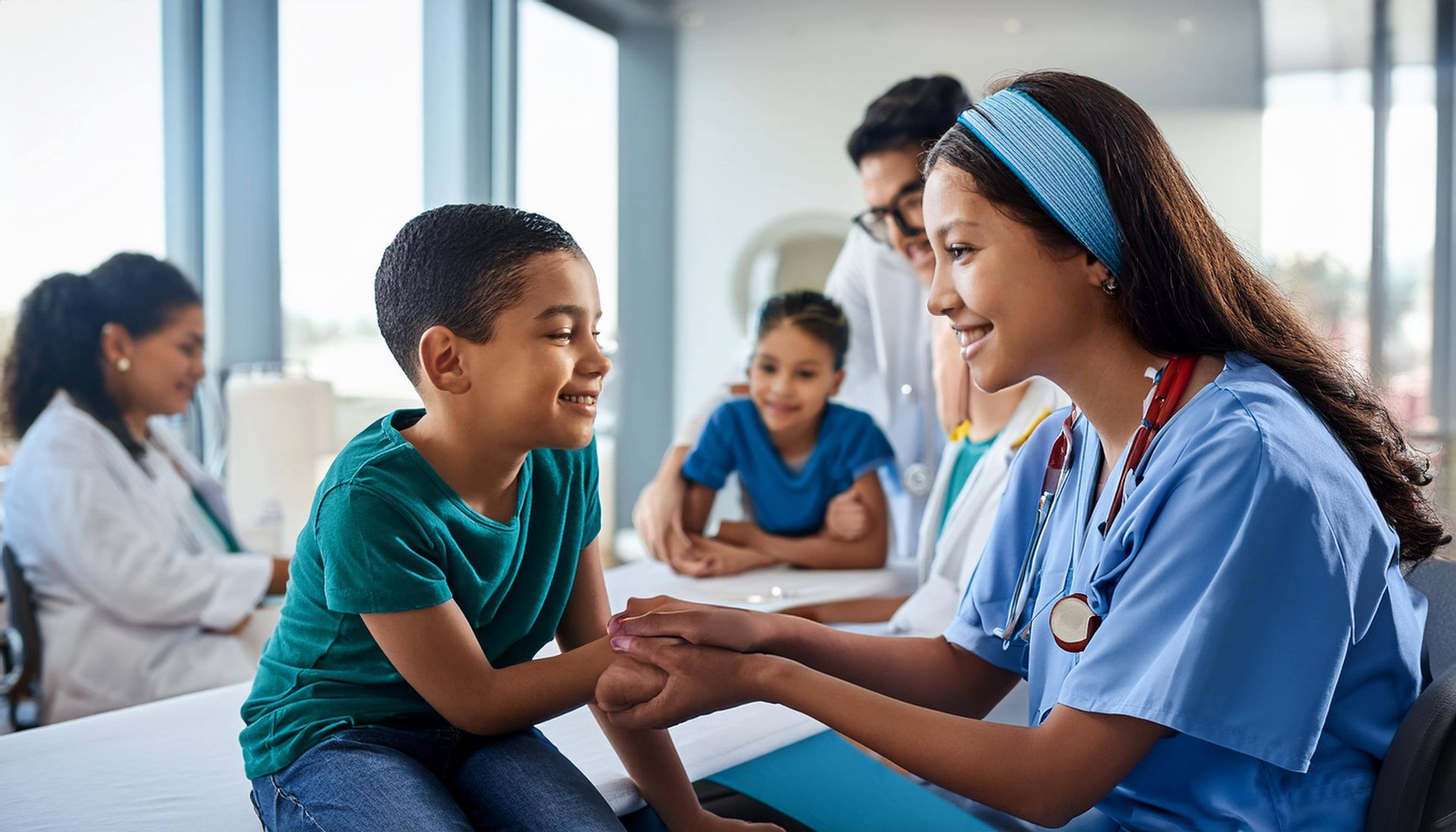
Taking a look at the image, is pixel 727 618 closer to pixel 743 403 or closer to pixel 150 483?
pixel 743 403

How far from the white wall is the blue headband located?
3508 millimetres

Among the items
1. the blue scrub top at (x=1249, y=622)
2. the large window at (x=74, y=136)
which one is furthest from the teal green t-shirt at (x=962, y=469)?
the large window at (x=74, y=136)

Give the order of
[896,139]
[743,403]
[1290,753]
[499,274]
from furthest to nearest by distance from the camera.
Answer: [743,403]
[896,139]
[499,274]
[1290,753]

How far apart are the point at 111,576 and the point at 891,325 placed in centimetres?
184

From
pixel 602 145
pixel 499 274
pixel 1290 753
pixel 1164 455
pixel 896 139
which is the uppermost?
pixel 602 145

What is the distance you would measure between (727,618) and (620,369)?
12.4 ft

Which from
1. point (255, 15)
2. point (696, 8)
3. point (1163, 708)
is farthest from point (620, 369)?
point (1163, 708)

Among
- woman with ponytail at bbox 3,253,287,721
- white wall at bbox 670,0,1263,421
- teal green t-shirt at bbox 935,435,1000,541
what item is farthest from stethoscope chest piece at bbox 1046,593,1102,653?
white wall at bbox 670,0,1263,421

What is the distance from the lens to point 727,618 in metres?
1.26

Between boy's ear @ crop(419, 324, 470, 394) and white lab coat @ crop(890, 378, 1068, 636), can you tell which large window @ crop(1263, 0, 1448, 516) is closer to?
white lab coat @ crop(890, 378, 1068, 636)

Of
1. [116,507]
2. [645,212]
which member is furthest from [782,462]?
[645,212]

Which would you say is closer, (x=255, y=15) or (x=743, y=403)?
(x=743, y=403)

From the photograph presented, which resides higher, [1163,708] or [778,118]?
[778,118]

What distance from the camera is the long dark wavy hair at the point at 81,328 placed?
2.42 m
